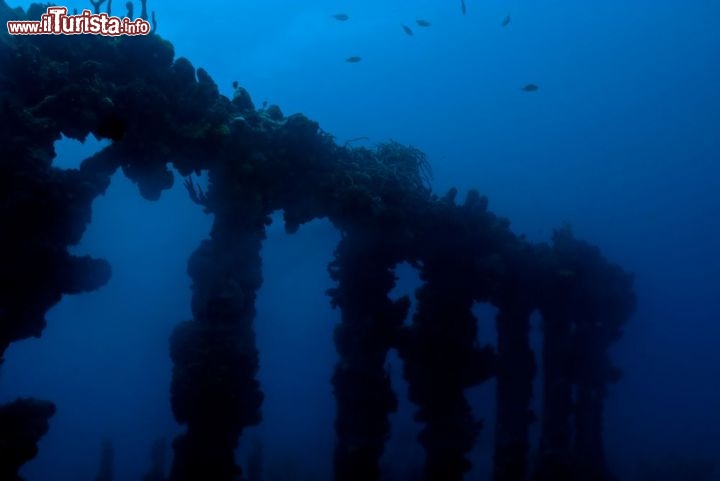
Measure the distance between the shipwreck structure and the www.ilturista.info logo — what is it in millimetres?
195

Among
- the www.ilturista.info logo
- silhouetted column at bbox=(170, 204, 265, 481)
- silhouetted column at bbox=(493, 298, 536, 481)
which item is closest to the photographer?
the www.ilturista.info logo

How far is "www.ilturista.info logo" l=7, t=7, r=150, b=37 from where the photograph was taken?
1064 centimetres

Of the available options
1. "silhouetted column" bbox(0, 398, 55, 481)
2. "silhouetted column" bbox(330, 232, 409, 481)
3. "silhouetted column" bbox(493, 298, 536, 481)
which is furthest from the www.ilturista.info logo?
"silhouetted column" bbox(493, 298, 536, 481)

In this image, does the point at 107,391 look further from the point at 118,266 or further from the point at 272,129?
the point at 272,129

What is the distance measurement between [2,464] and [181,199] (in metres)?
120

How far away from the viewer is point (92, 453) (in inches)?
2916

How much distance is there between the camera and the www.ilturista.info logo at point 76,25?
1064cm

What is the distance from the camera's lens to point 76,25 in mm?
11242

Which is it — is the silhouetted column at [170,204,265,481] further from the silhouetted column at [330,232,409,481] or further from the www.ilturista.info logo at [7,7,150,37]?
the www.ilturista.info logo at [7,7,150,37]

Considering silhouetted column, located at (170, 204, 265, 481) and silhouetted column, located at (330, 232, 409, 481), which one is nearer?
silhouetted column, located at (170, 204, 265, 481)

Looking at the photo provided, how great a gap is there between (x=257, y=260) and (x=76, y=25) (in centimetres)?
605

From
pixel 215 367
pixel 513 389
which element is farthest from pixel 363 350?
pixel 513 389

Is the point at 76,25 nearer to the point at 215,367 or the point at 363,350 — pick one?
the point at 215,367

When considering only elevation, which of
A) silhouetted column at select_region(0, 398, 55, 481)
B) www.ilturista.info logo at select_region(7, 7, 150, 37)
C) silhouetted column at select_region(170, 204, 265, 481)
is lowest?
silhouetted column at select_region(0, 398, 55, 481)
